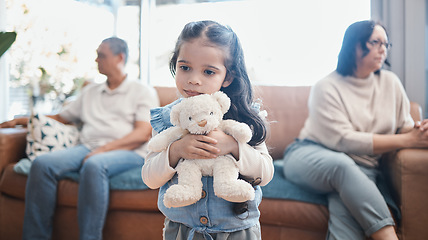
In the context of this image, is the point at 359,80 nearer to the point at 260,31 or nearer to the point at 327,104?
the point at 327,104

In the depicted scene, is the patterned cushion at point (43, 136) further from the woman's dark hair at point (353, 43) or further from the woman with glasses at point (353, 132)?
the woman's dark hair at point (353, 43)

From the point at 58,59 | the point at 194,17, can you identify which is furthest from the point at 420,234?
the point at 58,59

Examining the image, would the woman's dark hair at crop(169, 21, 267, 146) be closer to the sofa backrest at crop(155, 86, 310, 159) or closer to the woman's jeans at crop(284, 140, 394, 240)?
the woman's jeans at crop(284, 140, 394, 240)

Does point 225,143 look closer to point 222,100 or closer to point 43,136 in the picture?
point 222,100

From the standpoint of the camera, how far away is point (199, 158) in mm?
801

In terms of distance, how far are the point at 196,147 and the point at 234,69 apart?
0.24 m

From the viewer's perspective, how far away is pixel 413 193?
140cm

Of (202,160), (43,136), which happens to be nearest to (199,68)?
(202,160)

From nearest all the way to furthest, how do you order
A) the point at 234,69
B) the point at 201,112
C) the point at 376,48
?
1. the point at 201,112
2. the point at 234,69
3. the point at 376,48

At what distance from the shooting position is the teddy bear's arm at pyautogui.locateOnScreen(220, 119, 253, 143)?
80cm

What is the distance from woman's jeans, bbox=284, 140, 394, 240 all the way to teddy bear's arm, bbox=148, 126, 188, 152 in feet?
2.79

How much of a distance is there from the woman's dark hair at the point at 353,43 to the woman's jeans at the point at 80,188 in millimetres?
1204

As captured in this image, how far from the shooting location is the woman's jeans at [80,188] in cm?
166

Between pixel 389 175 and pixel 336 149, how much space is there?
0.83 ft
